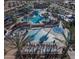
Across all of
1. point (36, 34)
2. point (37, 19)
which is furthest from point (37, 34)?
point (37, 19)

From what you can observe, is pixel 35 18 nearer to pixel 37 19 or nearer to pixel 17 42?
pixel 37 19

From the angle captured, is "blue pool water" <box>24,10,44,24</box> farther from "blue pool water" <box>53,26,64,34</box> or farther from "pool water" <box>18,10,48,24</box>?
"blue pool water" <box>53,26,64,34</box>

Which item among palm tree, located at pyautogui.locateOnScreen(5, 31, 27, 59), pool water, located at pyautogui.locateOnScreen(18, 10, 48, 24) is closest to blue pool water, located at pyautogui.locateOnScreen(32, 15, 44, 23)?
pool water, located at pyautogui.locateOnScreen(18, 10, 48, 24)

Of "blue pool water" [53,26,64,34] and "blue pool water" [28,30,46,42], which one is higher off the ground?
"blue pool water" [53,26,64,34]

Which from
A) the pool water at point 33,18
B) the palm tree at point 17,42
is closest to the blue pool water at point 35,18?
the pool water at point 33,18

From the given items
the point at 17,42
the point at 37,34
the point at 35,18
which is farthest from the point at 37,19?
the point at 17,42

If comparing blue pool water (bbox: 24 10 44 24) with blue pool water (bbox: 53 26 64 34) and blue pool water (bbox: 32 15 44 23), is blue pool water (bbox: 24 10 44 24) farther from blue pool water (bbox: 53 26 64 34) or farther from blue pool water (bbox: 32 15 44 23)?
blue pool water (bbox: 53 26 64 34)

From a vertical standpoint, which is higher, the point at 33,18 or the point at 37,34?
the point at 33,18

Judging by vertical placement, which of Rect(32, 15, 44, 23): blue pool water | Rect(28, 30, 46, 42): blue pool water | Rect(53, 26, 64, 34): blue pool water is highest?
Rect(32, 15, 44, 23): blue pool water

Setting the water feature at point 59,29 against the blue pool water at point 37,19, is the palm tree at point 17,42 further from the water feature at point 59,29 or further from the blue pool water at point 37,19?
the water feature at point 59,29
